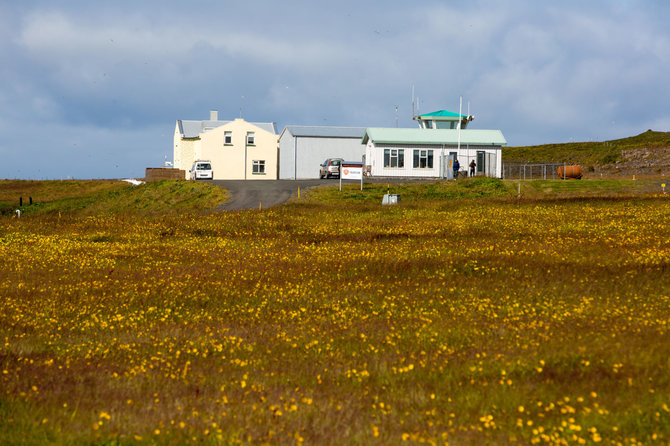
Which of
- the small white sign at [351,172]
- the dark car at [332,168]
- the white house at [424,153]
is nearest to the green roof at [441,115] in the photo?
the white house at [424,153]

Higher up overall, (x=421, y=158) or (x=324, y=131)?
(x=324, y=131)

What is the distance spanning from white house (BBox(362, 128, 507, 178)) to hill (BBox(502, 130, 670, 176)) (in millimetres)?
34809

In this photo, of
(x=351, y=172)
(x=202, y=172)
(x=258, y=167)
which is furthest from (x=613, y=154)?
(x=351, y=172)

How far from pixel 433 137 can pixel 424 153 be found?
7.84 ft

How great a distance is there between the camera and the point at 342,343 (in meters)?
11.0

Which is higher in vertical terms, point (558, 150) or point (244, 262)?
point (558, 150)

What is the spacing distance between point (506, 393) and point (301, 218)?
2839cm

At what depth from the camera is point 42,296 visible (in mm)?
15477

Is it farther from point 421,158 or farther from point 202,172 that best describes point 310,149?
point 421,158

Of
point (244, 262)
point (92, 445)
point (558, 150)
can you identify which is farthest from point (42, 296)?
point (558, 150)

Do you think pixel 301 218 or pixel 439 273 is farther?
pixel 301 218

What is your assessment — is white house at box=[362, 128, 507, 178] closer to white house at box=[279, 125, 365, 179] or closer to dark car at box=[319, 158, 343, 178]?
dark car at box=[319, 158, 343, 178]

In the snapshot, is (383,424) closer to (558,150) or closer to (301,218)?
(301,218)

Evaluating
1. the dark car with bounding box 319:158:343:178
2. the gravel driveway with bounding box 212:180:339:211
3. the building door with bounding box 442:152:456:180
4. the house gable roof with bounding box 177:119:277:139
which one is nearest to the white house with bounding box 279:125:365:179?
the dark car with bounding box 319:158:343:178
